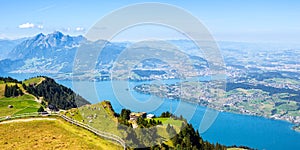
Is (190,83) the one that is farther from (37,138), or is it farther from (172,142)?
(172,142)

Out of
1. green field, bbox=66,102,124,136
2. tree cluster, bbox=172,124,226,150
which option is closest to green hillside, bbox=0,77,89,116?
green field, bbox=66,102,124,136

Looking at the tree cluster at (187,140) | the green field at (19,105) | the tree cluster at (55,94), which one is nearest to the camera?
the tree cluster at (187,140)

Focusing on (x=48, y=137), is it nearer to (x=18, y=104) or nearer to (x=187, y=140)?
(x=187, y=140)

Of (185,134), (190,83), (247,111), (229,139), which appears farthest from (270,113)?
(190,83)

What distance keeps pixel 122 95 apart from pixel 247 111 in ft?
544

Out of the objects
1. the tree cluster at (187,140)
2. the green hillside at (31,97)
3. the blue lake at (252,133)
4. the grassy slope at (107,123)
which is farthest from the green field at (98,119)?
the blue lake at (252,133)

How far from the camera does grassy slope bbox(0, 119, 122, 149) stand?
18969 millimetres

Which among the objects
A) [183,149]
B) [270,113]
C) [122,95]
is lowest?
[270,113]

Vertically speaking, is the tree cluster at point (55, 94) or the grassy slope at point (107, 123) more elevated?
the grassy slope at point (107, 123)

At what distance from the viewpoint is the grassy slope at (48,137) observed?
747 inches

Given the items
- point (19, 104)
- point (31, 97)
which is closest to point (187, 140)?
point (19, 104)

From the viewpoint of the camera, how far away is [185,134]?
36781mm

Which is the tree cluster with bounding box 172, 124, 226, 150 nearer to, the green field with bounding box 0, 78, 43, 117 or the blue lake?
the green field with bounding box 0, 78, 43, 117

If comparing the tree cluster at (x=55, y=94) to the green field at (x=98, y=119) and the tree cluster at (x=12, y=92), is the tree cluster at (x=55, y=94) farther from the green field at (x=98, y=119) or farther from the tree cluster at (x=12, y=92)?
the green field at (x=98, y=119)
